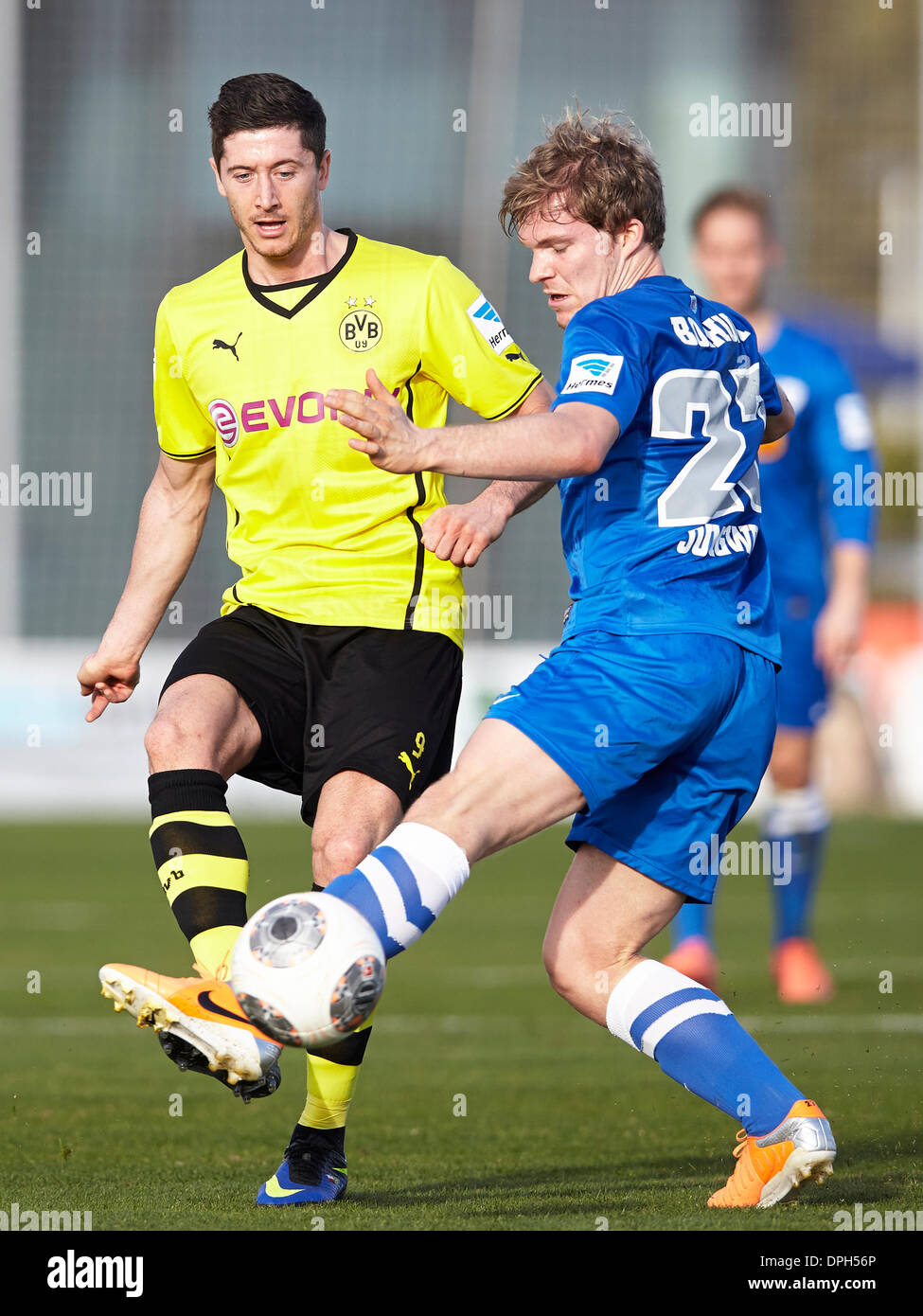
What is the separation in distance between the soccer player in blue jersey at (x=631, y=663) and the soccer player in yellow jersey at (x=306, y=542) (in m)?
0.48

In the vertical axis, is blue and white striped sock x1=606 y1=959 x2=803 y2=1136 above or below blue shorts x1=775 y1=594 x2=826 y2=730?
below

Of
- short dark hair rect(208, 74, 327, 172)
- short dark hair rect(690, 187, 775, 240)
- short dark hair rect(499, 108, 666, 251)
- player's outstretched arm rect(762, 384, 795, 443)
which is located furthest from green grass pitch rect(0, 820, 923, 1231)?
short dark hair rect(690, 187, 775, 240)

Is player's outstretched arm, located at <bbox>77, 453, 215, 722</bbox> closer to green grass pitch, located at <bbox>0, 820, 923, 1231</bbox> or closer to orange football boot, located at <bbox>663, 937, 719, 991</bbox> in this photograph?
green grass pitch, located at <bbox>0, 820, 923, 1231</bbox>

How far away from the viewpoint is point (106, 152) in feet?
74.3

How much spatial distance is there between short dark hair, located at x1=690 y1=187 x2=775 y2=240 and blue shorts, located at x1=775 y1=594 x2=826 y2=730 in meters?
1.59

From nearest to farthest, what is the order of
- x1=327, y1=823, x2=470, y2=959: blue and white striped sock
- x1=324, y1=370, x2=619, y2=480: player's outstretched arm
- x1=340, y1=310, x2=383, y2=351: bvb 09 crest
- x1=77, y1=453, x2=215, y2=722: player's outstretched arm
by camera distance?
x1=324, y1=370, x2=619, y2=480: player's outstretched arm
x1=327, y1=823, x2=470, y2=959: blue and white striped sock
x1=340, y1=310, x2=383, y2=351: bvb 09 crest
x1=77, y1=453, x2=215, y2=722: player's outstretched arm

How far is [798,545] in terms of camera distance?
820cm

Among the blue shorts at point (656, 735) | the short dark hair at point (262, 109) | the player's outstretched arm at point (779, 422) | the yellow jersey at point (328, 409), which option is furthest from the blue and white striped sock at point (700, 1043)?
the short dark hair at point (262, 109)

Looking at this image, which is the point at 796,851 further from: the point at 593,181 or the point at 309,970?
the point at 309,970

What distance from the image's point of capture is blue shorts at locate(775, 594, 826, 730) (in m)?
8.26

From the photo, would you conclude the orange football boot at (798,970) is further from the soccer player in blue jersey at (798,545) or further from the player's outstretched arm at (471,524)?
the player's outstretched arm at (471,524)

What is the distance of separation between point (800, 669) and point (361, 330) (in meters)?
4.30

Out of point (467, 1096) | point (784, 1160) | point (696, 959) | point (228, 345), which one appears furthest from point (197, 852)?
point (696, 959)

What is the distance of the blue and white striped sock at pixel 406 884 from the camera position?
3.46 metres
